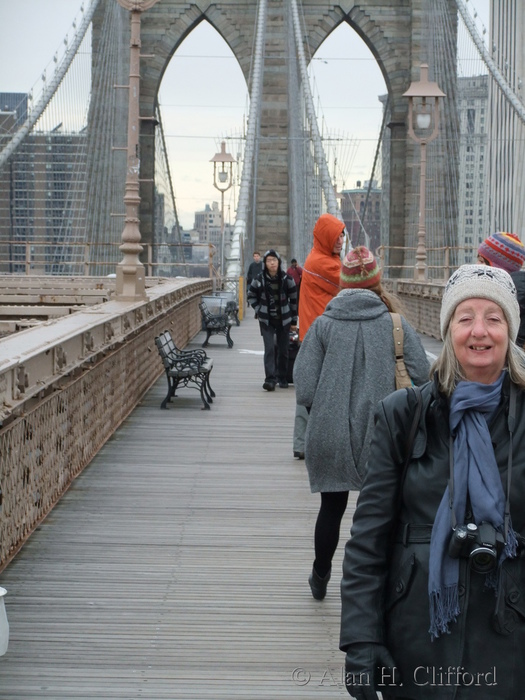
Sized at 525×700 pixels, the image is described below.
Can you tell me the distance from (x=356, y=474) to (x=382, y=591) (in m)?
2.05

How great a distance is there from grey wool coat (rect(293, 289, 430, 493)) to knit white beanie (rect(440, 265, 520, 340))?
72.5 inches

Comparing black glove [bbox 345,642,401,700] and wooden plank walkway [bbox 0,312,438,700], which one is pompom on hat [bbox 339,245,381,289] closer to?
wooden plank walkway [bbox 0,312,438,700]

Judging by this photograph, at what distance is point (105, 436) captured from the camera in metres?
9.04

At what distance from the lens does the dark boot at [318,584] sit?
5.10 m

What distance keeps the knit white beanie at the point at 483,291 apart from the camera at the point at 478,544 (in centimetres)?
46

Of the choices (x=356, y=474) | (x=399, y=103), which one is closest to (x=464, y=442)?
(x=356, y=474)

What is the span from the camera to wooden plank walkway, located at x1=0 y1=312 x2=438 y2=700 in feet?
13.9

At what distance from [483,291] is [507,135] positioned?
55.2 m

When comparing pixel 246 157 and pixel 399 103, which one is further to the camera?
pixel 399 103

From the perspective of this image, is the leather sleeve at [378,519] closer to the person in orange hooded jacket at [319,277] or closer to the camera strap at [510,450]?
the camera strap at [510,450]

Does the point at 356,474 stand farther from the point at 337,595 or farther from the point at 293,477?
the point at 293,477

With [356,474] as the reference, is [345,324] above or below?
above

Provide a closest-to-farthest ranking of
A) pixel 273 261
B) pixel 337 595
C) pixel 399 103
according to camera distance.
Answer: pixel 337 595, pixel 273 261, pixel 399 103

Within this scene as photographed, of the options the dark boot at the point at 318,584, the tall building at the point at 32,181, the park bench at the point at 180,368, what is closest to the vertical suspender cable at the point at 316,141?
the tall building at the point at 32,181
